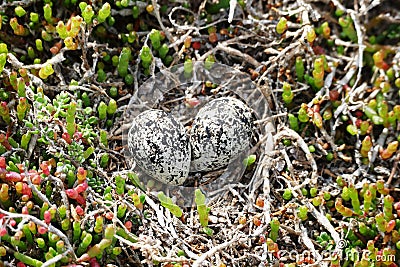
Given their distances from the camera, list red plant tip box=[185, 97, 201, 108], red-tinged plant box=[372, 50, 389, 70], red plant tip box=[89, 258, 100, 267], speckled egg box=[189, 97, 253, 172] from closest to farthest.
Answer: red plant tip box=[89, 258, 100, 267]
speckled egg box=[189, 97, 253, 172]
red plant tip box=[185, 97, 201, 108]
red-tinged plant box=[372, 50, 389, 70]

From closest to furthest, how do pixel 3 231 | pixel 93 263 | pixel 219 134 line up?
pixel 3 231, pixel 93 263, pixel 219 134

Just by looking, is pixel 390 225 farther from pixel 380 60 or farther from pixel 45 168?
pixel 45 168

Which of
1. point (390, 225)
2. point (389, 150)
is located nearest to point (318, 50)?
point (389, 150)

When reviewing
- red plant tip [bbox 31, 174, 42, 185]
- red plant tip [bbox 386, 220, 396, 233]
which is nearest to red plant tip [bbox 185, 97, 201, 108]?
red plant tip [bbox 31, 174, 42, 185]

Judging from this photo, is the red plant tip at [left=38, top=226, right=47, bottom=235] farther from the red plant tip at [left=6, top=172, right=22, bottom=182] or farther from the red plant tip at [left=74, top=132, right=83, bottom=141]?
the red plant tip at [left=74, top=132, right=83, bottom=141]

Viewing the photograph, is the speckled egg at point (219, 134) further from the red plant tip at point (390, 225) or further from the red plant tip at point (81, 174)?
the red plant tip at point (390, 225)
